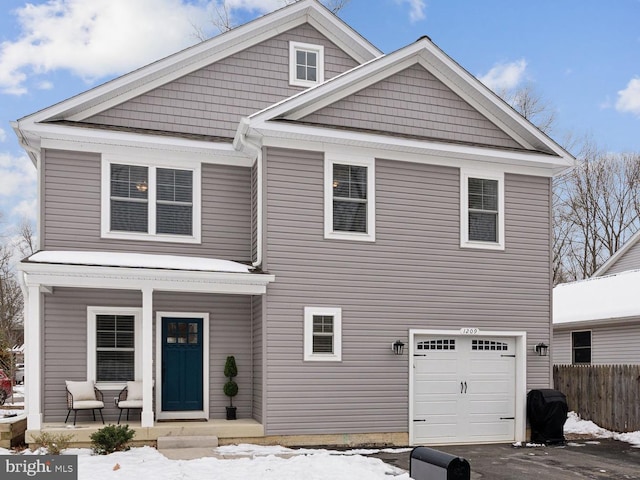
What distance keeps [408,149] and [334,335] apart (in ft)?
12.3

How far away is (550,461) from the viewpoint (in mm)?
11578

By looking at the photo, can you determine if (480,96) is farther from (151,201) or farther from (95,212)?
(95,212)

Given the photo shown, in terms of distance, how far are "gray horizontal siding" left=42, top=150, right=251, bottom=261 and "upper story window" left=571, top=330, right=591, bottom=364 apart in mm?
11006

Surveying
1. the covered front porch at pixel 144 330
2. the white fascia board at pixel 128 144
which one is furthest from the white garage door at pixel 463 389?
the white fascia board at pixel 128 144

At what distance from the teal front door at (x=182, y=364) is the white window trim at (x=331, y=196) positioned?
311 cm

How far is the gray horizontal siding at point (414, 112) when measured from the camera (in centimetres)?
1321

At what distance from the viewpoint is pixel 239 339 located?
43.4 feet

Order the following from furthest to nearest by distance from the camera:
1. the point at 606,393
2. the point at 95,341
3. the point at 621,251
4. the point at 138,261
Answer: the point at 621,251
the point at 606,393
the point at 95,341
the point at 138,261

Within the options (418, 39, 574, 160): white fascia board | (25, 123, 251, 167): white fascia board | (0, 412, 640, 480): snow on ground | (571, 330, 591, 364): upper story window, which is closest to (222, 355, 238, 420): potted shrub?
(0, 412, 640, 480): snow on ground

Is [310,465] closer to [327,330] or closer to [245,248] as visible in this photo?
[327,330]

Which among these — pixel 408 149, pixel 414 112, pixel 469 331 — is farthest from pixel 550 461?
pixel 414 112

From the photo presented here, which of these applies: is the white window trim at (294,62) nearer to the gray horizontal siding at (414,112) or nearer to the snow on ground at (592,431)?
the gray horizontal siding at (414,112)

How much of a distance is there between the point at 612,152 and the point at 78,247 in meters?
29.3

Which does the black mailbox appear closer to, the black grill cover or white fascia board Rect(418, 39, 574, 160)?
the black grill cover
